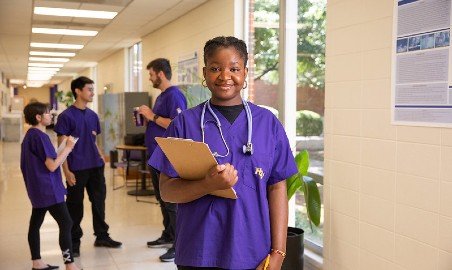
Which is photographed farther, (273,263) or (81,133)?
(81,133)

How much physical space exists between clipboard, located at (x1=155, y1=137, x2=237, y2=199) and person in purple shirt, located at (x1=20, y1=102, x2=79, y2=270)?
7.47ft

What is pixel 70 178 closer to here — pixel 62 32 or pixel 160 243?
pixel 160 243

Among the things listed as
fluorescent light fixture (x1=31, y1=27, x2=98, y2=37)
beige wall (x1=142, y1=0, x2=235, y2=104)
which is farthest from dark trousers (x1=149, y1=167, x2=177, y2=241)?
fluorescent light fixture (x1=31, y1=27, x2=98, y2=37)

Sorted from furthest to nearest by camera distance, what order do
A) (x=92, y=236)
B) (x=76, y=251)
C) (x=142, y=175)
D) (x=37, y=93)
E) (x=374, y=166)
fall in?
(x=37, y=93) → (x=142, y=175) → (x=92, y=236) → (x=76, y=251) → (x=374, y=166)

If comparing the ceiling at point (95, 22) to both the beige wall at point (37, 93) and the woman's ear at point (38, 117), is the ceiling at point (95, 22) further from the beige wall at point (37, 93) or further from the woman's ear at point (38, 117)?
the beige wall at point (37, 93)

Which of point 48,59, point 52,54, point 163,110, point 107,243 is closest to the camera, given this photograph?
point 163,110

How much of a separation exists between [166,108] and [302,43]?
1325 millimetres

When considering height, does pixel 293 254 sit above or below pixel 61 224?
below

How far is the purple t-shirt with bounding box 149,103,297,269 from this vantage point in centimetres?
163

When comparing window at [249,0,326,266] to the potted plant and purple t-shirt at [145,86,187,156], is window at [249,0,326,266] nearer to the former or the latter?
the potted plant

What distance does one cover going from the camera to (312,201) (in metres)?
3.40

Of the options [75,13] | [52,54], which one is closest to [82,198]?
[75,13]

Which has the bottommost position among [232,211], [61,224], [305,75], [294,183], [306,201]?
[61,224]

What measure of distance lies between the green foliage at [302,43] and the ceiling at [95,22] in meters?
1.43
